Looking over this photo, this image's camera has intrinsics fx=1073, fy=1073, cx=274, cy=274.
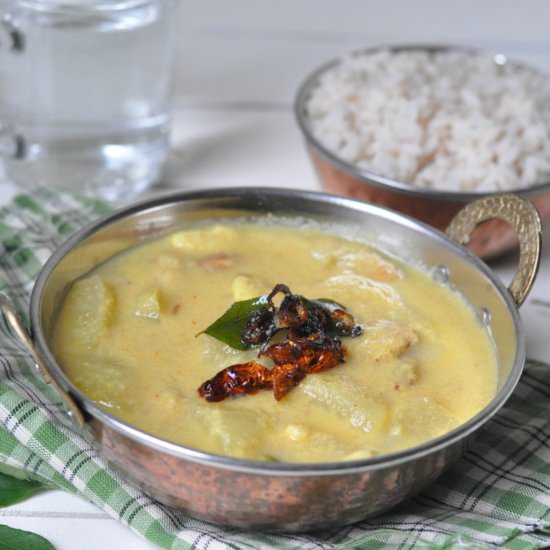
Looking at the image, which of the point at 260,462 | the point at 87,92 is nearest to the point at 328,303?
the point at 260,462

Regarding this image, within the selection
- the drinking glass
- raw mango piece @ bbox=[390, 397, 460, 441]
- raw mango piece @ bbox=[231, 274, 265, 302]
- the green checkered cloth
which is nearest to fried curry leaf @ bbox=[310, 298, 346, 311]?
raw mango piece @ bbox=[231, 274, 265, 302]

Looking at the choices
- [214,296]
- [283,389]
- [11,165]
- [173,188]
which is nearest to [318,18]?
[173,188]

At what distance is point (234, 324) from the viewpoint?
2.33 meters

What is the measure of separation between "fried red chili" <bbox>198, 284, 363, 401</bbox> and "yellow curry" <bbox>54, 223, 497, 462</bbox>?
2 centimetres

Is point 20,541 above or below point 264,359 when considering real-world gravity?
below

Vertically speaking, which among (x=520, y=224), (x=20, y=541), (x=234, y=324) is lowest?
(x=20, y=541)

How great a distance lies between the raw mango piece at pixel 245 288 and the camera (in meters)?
2.56

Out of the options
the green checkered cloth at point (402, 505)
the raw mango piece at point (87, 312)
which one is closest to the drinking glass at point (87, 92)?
the green checkered cloth at point (402, 505)

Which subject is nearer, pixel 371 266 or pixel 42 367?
pixel 42 367

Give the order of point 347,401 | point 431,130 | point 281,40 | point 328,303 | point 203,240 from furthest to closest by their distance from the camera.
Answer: point 281,40 < point 431,130 < point 203,240 < point 328,303 < point 347,401

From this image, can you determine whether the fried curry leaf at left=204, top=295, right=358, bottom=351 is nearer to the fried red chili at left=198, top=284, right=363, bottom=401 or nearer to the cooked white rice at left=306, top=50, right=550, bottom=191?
the fried red chili at left=198, top=284, right=363, bottom=401

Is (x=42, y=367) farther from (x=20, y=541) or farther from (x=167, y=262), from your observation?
(x=167, y=262)

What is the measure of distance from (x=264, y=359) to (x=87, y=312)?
0.46m

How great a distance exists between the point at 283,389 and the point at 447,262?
2.32ft
